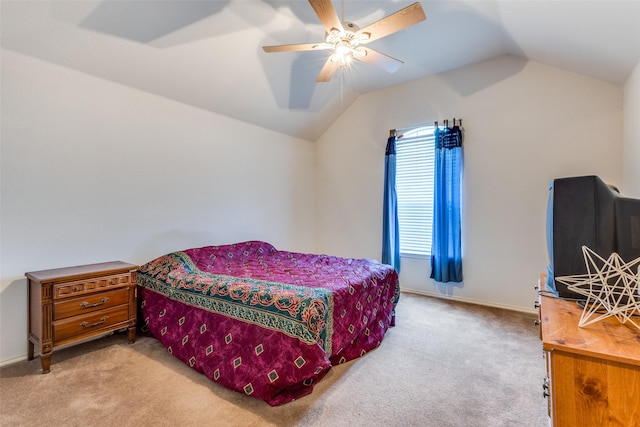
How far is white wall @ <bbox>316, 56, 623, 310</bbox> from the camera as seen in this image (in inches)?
124

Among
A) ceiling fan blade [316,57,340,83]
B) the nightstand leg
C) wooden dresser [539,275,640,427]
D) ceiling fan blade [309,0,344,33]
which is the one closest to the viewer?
wooden dresser [539,275,640,427]

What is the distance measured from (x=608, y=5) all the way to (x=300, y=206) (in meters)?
4.05

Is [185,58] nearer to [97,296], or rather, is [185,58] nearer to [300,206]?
[97,296]

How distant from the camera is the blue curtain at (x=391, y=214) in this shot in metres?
4.35

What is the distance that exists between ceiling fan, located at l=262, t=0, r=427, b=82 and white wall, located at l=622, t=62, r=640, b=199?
78.9 inches

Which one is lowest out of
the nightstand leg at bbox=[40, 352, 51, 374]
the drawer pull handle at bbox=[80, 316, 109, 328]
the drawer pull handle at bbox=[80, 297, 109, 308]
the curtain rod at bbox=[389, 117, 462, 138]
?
the nightstand leg at bbox=[40, 352, 51, 374]

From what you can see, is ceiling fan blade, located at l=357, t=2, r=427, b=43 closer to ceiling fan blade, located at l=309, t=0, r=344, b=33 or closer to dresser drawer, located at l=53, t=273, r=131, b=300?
ceiling fan blade, located at l=309, t=0, r=344, b=33

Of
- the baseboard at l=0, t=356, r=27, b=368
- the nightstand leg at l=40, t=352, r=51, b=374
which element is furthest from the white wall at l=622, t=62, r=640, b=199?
the baseboard at l=0, t=356, r=27, b=368

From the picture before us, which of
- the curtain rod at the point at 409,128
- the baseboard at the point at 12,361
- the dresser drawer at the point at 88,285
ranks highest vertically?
the curtain rod at the point at 409,128

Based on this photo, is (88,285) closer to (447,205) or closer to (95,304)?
(95,304)

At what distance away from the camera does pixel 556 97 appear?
3.29 metres

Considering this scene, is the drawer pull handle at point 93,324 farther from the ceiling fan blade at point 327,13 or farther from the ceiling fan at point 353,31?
the ceiling fan blade at point 327,13

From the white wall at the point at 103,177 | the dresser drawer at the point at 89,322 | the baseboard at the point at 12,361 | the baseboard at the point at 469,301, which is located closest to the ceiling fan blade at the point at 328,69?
the white wall at the point at 103,177

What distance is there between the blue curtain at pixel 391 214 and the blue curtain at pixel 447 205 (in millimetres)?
558
